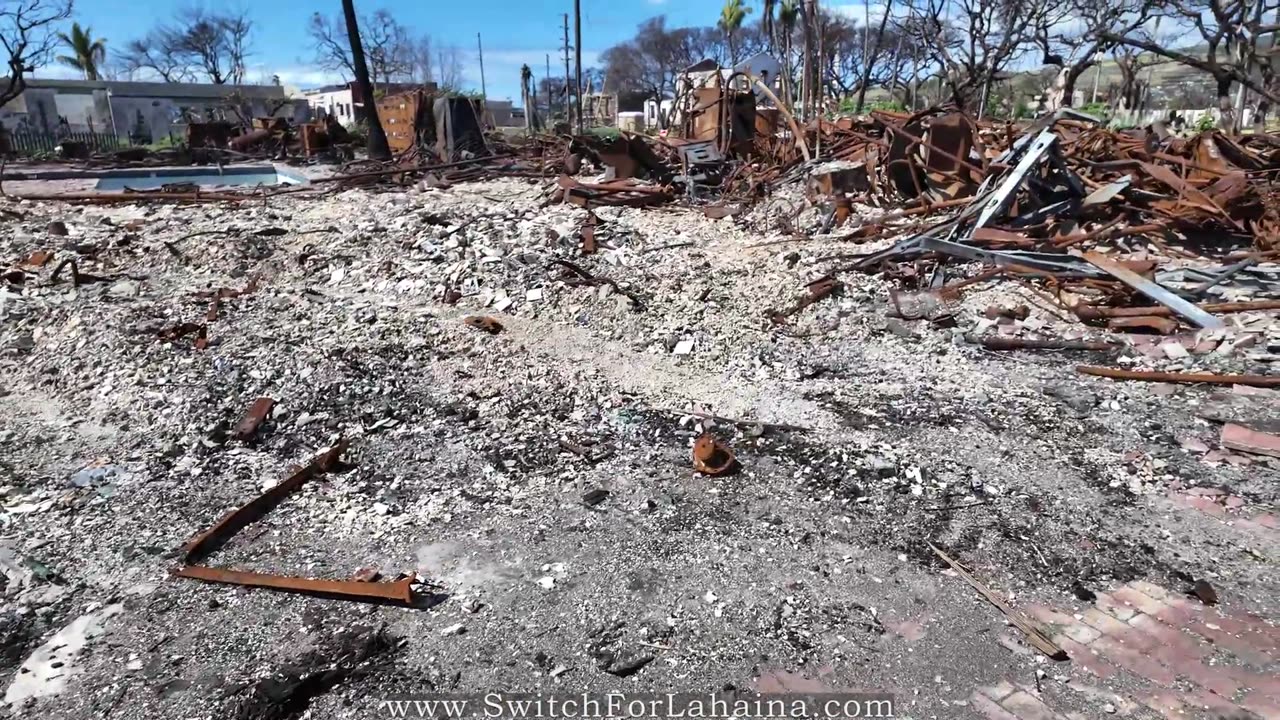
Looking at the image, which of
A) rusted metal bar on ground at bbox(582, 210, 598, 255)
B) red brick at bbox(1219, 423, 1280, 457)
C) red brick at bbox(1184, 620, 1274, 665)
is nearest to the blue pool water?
rusted metal bar on ground at bbox(582, 210, 598, 255)

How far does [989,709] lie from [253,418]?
12.9 feet

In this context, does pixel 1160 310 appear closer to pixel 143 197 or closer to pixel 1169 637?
pixel 1169 637

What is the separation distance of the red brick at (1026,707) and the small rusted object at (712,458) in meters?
1.65

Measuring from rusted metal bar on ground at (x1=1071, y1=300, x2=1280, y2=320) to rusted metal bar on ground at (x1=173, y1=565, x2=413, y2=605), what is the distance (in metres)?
5.00

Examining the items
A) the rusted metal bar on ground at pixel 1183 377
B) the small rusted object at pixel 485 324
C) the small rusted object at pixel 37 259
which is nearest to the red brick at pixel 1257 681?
the rusted metal bar on ground at pixel 1183 377

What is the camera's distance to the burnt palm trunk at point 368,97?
53.0 feet

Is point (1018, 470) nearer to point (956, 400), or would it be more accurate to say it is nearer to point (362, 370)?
point (956, 400)

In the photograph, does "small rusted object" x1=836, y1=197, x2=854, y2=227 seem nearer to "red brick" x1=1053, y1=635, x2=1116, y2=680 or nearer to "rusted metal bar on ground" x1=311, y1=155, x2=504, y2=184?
"red brick" x1=1053, y1=635, x2=1116, y2=680

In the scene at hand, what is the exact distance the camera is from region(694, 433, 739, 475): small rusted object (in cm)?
378

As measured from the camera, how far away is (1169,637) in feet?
8.58

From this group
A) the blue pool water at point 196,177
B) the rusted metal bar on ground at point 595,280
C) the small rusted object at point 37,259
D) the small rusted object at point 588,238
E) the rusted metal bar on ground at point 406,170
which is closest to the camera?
the rusted metal bar on ground at point 595,280

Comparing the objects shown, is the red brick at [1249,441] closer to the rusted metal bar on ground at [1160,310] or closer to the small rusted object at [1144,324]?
the small rusted object at [1144,324]

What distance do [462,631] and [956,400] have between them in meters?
3.19

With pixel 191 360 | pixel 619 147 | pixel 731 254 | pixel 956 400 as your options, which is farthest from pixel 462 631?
pixel 619 147
